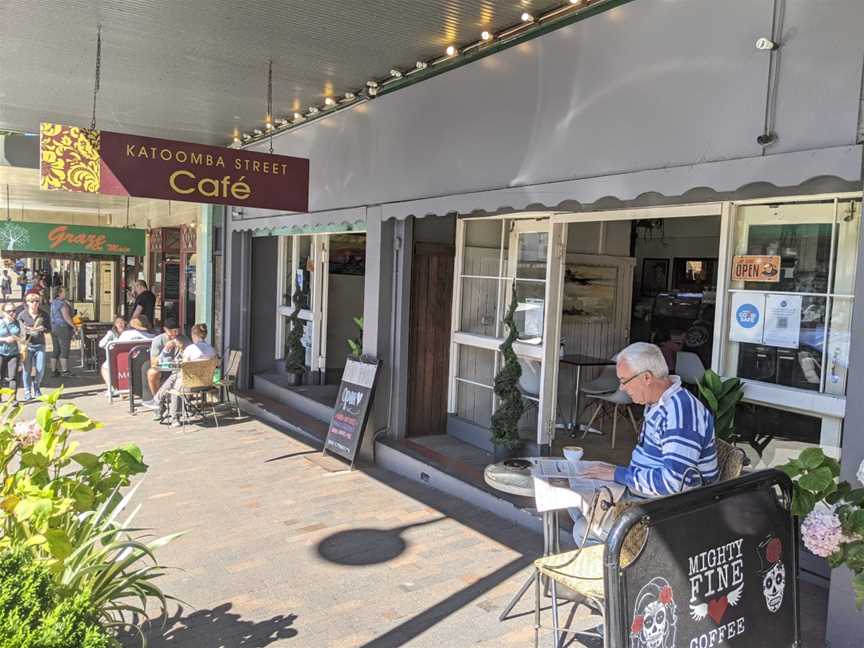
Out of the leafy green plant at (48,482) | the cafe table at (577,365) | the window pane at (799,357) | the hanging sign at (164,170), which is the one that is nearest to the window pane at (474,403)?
the cafe table at (577,365)

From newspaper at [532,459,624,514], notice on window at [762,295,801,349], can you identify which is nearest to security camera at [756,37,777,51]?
notice on window at [762,295,801,349]

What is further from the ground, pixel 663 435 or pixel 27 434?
pixel 663 435

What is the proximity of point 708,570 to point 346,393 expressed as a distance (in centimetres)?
479

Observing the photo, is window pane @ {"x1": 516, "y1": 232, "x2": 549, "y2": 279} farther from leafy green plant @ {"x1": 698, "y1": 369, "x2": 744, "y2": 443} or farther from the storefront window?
leafy green plant @ {"x1": 698, "y1": 369, "x2": 744, "y2": 443}

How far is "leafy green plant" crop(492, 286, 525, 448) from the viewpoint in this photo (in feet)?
19.0

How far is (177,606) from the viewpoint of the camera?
3.64m

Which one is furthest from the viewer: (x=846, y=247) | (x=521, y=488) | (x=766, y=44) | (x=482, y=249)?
(x=482, y=249)

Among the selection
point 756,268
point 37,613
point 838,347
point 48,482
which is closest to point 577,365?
point 756,268

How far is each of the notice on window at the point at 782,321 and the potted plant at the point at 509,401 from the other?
220 cm

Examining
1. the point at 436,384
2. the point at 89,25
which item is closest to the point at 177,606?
the point at 436,384

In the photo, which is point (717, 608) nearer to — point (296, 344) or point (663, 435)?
point (663, 435)

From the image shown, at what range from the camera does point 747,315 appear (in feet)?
13.9

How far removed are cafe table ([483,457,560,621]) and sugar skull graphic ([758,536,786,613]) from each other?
42.2 inches

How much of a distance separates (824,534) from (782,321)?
80.5 inches
